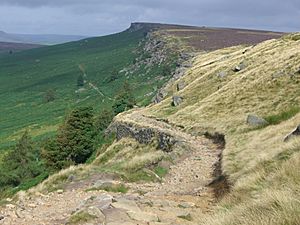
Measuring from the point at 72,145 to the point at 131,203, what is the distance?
4246 cm

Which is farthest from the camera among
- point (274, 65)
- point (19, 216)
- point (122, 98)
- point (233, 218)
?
point (122, 98)

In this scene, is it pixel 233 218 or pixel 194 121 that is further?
pixel 194 121

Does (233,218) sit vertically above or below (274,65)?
above

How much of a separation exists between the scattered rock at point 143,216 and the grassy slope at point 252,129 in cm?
193

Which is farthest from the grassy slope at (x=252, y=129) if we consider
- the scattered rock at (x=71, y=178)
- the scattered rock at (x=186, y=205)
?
the scattered rock at (x=71, y=178)

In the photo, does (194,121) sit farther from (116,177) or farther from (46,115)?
(46,115)

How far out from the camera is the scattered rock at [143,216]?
43.8ft

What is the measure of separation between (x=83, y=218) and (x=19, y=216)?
317 centimetres

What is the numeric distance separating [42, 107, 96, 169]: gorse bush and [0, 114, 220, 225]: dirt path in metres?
32.3

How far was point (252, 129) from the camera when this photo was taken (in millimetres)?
31109

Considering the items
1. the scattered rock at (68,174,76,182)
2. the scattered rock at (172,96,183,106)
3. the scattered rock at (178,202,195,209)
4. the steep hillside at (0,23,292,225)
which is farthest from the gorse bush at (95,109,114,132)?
the scattered rock at (178,202,195,209)

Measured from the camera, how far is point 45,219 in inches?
586

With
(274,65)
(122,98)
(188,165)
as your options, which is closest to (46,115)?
(122,98)

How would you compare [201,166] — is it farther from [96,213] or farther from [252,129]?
[96,213]
